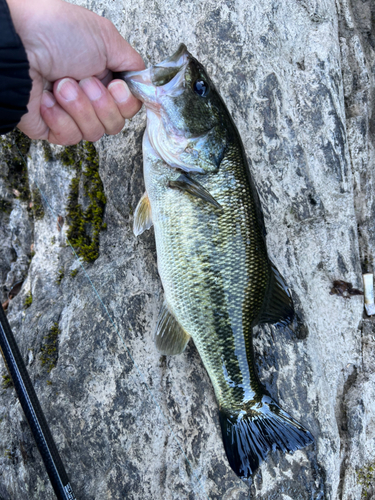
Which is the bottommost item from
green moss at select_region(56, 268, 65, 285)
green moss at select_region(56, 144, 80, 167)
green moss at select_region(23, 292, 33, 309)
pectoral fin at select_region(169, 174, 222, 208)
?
green moss at select_region(23, 292, 33, 309)

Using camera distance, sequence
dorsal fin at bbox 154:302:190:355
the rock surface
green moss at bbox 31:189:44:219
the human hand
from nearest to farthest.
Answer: the human hand, dorsal fin at bbox 154:302:190:355, the rock surface, green moss at bbox 31:189:44:219

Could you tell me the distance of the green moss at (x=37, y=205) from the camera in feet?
11.6

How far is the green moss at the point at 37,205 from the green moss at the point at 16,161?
319mm

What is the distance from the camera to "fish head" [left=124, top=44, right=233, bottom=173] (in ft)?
7.50

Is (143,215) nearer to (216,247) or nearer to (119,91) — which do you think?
(216,247)

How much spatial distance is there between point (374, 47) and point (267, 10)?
116 cm

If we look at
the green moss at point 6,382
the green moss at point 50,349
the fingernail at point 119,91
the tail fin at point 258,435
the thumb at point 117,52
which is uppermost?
the thumb at point 117,52

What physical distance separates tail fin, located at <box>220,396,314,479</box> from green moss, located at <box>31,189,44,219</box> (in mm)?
2619

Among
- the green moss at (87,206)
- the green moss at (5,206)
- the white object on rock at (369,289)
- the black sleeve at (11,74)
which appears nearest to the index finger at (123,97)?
the black sleeve at (11,74)

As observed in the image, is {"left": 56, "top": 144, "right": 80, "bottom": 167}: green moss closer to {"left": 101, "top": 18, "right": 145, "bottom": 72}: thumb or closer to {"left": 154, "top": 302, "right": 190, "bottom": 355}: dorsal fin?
{"left": 101, "top": 18, "right": 145, "bottom": 72}: thumb

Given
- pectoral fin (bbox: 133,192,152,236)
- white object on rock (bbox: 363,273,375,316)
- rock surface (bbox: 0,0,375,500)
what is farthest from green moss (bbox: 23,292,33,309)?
white object on rock (bbox: 363,273,375,316)

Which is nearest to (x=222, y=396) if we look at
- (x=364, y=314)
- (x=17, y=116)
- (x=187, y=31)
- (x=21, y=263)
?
(x=364, y=314)

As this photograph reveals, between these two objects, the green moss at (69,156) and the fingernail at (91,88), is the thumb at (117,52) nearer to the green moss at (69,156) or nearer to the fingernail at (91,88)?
the fingernail at (91,88)

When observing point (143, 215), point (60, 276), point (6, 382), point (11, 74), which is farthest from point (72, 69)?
point (6, 382)
